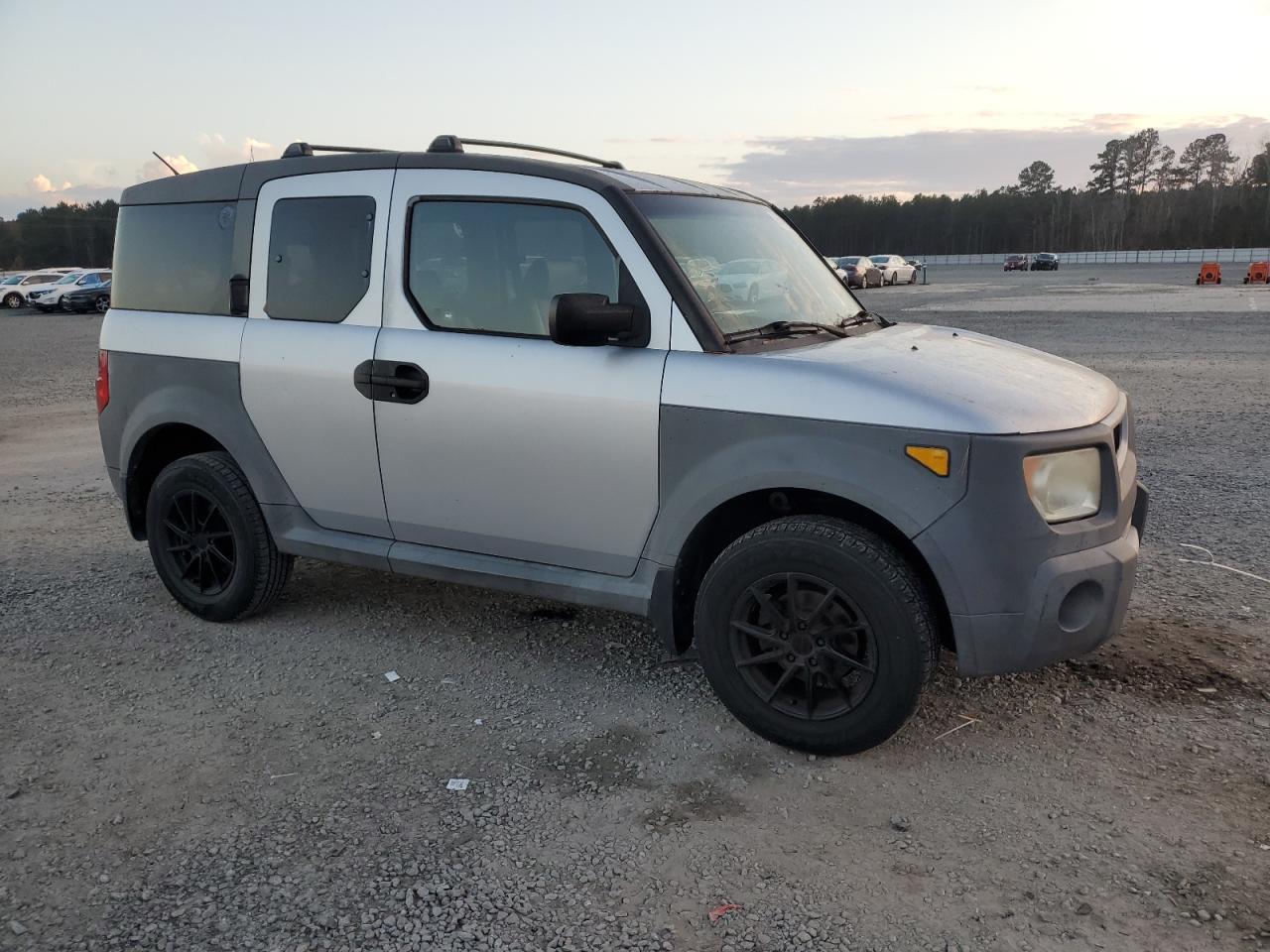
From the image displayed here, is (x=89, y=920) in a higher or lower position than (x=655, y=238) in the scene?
lower

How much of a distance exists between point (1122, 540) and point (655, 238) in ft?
6.50

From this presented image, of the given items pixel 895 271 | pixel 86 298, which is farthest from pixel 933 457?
pixel 895 271

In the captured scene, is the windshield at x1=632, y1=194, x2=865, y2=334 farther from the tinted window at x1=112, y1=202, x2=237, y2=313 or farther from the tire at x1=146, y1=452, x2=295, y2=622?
the tire at x1=146, y1=452, x2=295, y2=622

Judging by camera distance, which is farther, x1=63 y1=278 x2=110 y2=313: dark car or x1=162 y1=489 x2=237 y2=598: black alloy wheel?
x1=63 y1=278 x2=110 y2=313: dark car

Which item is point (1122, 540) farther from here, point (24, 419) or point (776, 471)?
point (24, 419)

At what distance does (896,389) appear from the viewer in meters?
3.40

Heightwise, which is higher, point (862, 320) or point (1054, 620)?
point (862, 320)

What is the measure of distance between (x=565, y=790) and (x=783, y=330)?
1899 millimetres

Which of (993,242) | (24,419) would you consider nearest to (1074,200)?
(993,242)

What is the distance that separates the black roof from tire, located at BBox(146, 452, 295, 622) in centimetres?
129

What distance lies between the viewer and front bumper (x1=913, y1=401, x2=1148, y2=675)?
3236 mm

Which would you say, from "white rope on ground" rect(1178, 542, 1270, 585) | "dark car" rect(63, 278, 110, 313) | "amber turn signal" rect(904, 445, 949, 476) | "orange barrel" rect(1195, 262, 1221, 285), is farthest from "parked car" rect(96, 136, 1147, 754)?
"orange barrel" rect(1195, 262, 1221, 285)

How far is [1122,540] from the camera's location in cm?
357

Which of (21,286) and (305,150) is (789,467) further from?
(21,286)
